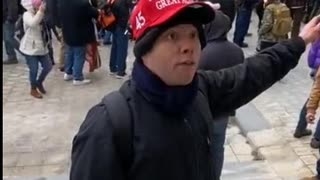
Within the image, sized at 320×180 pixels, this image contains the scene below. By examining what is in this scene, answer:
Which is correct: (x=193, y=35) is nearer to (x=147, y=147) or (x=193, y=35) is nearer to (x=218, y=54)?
(x=147, y=147)

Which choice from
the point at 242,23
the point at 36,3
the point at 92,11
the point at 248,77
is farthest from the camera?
the point at 242,23

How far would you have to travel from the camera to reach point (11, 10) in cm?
1025

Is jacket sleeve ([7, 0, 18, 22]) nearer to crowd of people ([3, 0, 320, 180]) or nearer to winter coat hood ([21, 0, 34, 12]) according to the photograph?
winter coat hood ([21, 0, 34, 12])

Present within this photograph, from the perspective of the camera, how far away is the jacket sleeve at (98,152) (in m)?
2.01

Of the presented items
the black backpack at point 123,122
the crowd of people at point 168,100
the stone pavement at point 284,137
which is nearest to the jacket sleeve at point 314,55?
the stone pavement at point 284,137

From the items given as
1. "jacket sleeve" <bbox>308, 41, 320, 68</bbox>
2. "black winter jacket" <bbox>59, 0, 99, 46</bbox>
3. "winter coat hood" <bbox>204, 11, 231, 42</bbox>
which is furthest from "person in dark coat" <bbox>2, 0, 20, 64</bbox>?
"winter coat hood" <bbox>204, 11, 231, 42</bbox>

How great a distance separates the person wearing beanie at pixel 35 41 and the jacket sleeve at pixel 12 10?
162 centimetres

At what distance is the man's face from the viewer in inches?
81.2

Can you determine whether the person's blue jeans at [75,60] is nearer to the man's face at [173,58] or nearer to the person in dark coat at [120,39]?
the person in dark coat at [120,39]

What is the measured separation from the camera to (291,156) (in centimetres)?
617

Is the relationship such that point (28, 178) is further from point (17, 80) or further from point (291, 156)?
point (17, 80)

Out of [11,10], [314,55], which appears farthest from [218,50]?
[11,10]

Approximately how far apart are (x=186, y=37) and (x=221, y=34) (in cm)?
254

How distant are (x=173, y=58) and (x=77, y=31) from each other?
23.2 feet
